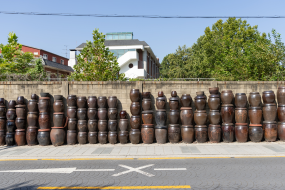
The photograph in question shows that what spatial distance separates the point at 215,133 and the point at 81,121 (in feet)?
16.6

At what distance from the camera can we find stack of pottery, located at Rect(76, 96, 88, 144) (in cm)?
860

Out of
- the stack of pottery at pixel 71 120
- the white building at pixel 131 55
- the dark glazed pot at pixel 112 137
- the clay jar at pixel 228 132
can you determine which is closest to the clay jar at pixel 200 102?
the clay jar at pixel 228 132

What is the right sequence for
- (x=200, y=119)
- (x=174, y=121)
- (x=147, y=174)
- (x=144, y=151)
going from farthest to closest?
(x=174, y=121) → (x=200, y=119) → (x=144, y=151) → (x=147, y=174)

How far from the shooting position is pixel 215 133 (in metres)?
8.42

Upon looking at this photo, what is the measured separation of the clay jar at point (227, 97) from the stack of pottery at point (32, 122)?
23.7ft

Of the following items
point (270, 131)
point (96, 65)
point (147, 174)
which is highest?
point (96, 65)

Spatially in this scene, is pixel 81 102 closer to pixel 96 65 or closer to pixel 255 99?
pixel 255 99

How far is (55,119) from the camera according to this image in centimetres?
854

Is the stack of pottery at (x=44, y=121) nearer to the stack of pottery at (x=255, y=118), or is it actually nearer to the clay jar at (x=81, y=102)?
the clay jar at (x=81, y=102)

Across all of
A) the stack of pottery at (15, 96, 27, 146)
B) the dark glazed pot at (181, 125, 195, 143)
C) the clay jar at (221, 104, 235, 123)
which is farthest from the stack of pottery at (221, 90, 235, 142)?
the stack of pottery at (15, 96, 27, 146)

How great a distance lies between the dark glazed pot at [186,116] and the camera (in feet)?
27.9

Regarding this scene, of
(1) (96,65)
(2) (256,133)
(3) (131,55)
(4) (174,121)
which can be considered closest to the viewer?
(2) (256,133)

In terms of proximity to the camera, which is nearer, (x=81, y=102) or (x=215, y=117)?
(x=215, y=117)

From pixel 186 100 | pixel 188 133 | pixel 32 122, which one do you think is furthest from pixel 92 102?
pixel 188 133
